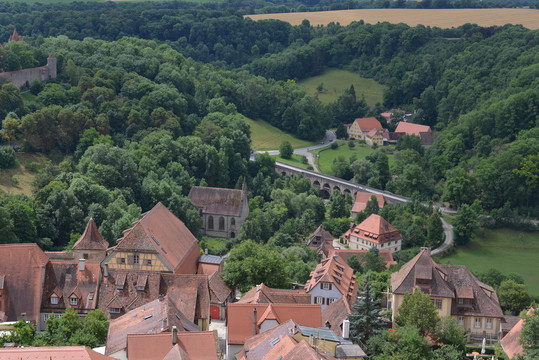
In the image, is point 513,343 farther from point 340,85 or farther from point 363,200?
point 340,85

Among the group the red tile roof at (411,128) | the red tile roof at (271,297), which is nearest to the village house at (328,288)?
the red tile roof at (271,297)

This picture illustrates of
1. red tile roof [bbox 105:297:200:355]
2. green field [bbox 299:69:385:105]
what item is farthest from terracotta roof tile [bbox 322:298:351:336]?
green field [bbox 299:69:385:105]

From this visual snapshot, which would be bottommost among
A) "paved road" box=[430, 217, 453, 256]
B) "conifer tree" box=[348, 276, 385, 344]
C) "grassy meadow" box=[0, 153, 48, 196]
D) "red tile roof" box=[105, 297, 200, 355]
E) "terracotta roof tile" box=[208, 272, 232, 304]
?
"paved road" box=[430, 217, 453, 256]

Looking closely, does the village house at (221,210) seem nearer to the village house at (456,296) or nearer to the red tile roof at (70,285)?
the red tile roof at (70,285)

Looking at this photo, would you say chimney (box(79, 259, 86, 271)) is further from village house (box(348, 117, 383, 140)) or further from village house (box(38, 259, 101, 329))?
village house (box(348, 117, 383, 140))

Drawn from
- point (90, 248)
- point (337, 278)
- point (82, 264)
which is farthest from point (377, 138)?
point (82, 264)
